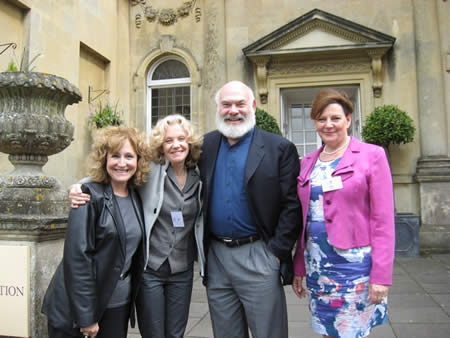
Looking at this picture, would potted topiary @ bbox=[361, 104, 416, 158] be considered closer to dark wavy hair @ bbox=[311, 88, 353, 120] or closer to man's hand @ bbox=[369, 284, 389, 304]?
dark wavy hair @ bbox=[311, 88, 353, 120]

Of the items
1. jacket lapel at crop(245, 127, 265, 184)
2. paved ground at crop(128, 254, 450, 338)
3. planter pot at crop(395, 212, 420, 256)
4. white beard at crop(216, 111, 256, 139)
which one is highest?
white beard at crop(216, 111, 256, 139)

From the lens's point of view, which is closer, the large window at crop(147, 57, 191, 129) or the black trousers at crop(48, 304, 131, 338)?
the black trousers at crop(48, 304, 131, 338)

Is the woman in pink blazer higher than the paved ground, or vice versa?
the woman in pink blazer

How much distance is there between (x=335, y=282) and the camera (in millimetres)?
2186

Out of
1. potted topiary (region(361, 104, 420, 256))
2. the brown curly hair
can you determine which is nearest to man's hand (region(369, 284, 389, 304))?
the brown curly hair

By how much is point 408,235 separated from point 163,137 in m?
6.39

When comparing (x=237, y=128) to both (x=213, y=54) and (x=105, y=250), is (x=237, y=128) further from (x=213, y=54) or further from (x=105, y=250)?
(x=213, y=54)

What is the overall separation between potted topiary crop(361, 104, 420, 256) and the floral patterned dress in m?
5.74

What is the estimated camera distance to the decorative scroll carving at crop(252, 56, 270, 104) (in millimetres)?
8805

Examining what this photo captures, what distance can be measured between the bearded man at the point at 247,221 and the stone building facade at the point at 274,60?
18.6 ft

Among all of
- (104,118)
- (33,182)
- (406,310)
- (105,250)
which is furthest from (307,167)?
(104,118)

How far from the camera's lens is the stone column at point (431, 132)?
26.2 feet

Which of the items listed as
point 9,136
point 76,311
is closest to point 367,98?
point 9,136

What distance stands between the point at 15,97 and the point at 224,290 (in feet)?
6.81
